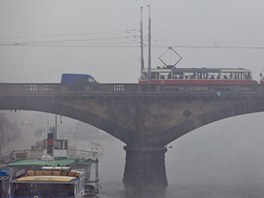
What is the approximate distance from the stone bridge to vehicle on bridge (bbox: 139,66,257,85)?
2.16 m

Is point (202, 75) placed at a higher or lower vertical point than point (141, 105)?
higher

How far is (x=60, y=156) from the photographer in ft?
139

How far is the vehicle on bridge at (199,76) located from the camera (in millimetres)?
54969

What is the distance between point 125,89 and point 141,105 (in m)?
1.95

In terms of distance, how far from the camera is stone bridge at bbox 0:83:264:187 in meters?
52.1

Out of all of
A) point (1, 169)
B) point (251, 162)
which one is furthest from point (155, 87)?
point (251, 162)

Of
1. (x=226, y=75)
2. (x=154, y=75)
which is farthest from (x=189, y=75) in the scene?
(x=226, y=75)

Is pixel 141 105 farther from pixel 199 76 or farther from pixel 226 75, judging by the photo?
pixel 226 75

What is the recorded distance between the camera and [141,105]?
2076 inches

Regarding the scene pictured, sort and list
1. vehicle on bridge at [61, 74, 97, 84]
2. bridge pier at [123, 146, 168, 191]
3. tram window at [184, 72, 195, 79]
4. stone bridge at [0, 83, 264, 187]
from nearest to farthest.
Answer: bridge pier at [123, 146, 168, 191]
stone bridge at [0, 83, 264, 187]
tram window at [184, 72, 195, 79]
vehicle on bridge at [61, 74, 97, 84]

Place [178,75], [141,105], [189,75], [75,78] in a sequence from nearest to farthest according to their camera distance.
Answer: [141,105]
[178,75]
[189,75]
[75,78]

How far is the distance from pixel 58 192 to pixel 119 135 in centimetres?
2437

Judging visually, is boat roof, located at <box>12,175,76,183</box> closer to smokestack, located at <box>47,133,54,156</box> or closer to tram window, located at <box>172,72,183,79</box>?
smokestack, located at <box>47,133,54,156</box>

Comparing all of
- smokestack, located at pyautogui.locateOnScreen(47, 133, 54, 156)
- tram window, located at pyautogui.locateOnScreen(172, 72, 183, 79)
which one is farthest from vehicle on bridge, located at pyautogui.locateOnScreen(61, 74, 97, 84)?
smokestack, located at pyautogui.locateOnScreen(47, 133, 54, 156)
